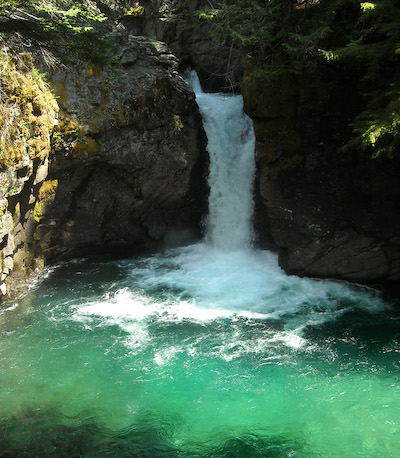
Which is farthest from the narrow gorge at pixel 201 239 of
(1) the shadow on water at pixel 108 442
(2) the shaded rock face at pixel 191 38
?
(2) the shaded rock face at pixel 191 38

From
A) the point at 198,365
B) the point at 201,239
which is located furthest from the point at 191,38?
the point at 198,365

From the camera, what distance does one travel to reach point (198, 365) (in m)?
7.36

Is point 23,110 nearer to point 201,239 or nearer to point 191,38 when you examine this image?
point 201,239

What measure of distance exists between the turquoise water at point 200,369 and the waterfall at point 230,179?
197 centimetres

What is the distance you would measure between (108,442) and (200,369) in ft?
6.58

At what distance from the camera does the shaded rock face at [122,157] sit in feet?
35.7

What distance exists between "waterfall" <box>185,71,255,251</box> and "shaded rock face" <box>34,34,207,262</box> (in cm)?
42

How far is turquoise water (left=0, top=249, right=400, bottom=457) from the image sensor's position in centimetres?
585

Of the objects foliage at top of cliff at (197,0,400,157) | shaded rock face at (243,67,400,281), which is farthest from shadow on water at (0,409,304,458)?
foliage at top of cliff at (197,0,400,157)

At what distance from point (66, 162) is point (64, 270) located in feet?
9.62

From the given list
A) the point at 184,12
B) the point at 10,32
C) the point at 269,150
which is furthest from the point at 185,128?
the point at 184,12

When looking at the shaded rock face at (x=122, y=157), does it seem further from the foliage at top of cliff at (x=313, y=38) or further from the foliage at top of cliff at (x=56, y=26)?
the foliage at top of cliff at (x=313, y=38)

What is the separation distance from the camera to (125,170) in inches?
463

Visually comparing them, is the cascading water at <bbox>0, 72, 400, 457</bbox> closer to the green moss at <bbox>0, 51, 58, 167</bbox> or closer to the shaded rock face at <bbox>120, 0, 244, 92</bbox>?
the green moss at <bbox>0, 51, 58, 167</bbox>
